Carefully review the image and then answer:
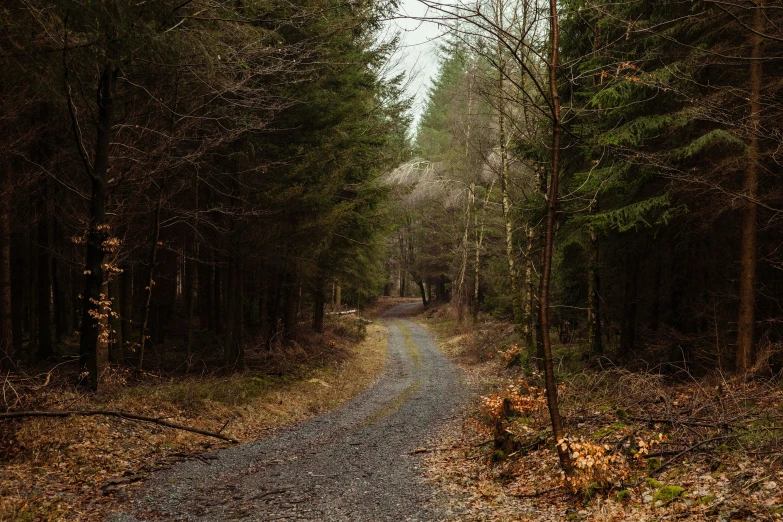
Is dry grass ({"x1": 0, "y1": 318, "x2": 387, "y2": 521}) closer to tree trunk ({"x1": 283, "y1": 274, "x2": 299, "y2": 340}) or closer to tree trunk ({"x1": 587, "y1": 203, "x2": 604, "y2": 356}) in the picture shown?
tree trunk ({"x1": 283, "y1": 274, "x2": 299, "y2": 340})

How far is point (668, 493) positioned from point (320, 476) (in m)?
4.84

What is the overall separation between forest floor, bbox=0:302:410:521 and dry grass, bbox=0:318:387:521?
0.01 m

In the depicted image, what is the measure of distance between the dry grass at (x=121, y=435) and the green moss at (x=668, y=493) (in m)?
6.05

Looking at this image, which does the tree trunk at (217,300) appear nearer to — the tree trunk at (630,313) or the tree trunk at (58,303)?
the tree trunk at (58,303)

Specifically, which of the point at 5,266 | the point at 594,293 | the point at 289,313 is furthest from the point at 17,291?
the point at 594,293

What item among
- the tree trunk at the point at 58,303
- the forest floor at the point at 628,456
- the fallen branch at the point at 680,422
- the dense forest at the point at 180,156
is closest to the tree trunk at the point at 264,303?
the dense forest at the point at 180,156

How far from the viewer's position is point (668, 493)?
5.44 meters

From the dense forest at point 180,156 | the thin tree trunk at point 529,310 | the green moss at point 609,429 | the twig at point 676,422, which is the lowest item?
the green moss at point 609,429

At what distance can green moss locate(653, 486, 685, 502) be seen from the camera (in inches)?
212

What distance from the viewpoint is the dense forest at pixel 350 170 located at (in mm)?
7750

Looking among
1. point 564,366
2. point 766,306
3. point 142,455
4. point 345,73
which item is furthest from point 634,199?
point 142,455

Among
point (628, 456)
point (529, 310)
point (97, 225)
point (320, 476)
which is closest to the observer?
point (628, 456)

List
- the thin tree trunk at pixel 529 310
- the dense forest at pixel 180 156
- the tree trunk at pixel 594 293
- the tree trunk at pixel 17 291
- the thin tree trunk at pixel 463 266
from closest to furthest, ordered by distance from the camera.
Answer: the dense forest at pixel 180 156 < the tree trunk at pixel 594 293 < the tree trunk at pixel 17 291 < the thin tree trunk at pixel 529 310 < the thin tree trunk at pixel 463 266

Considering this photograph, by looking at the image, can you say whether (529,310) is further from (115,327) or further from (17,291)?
(17,291)
